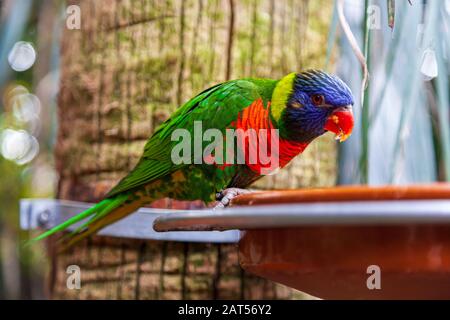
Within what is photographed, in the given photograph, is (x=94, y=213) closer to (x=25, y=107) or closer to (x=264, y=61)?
(x=264, y=61)

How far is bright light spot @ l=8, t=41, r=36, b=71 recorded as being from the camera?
7.82ft

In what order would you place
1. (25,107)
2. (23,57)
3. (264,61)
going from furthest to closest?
(25,107) < (23,57) < (264,61)

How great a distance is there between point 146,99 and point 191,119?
135 millimetres

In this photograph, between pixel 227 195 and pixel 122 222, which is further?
pixel 122 222

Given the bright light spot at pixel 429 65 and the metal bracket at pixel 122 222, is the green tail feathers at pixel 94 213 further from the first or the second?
the bright light spot at pixel 429 65

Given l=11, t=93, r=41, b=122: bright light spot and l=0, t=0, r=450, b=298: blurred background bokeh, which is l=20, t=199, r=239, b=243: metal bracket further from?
l=11, t=93, r=41, b=122: bright light spot

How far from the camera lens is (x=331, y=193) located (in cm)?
56

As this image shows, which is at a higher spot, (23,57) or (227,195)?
(23,57)

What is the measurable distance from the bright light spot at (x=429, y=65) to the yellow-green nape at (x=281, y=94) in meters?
0.30

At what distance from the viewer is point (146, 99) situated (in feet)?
4.44

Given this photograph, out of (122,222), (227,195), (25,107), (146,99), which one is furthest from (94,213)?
(25,107)

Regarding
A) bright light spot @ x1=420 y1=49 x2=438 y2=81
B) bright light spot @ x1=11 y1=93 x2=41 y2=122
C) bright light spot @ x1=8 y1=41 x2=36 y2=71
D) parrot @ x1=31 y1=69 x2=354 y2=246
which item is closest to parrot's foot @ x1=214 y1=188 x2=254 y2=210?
parrot @ x1=31 y1=69 x2=354 y2=246
